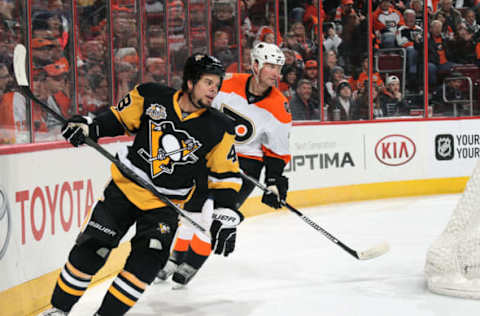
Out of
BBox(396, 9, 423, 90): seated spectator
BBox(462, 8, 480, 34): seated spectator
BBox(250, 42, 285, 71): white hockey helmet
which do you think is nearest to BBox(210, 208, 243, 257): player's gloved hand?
BBox(250, 42, 285, 71): white hockey helmet

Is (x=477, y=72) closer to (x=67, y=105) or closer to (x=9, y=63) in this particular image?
(x=67, y=105)

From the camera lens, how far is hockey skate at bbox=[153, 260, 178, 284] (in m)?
3.72

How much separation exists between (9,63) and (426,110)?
5279 mm

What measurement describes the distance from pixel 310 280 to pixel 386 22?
478 centimetres

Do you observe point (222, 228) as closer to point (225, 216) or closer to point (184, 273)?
point (225, 216)

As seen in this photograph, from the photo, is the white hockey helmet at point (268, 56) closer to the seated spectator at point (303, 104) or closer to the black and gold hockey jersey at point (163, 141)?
the black and gold hockey jersey at point (163, 141)

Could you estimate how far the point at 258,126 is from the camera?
3.92 metres

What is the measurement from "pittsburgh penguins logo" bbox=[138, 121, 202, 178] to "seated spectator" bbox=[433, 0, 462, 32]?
20.0ft

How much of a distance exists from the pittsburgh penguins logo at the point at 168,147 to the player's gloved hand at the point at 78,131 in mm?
220

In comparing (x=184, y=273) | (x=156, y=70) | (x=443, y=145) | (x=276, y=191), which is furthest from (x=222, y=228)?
(x=443, y=145)

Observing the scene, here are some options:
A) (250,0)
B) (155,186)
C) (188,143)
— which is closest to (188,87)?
(188,143)

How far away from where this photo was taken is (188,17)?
6910 millimetres

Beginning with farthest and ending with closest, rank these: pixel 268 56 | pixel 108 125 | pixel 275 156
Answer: pixel 275 156, pixel 268 56, pixel 108 125

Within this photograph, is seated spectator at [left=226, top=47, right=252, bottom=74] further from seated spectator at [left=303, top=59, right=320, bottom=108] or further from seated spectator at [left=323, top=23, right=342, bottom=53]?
seated spectator at [left=323, top=23, right=342, bottom=53]
